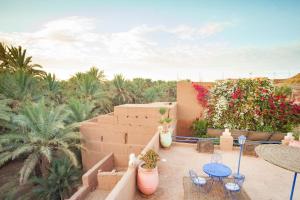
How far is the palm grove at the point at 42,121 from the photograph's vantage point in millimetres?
10891

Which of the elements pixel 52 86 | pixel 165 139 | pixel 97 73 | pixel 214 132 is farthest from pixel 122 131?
pixel 97 73

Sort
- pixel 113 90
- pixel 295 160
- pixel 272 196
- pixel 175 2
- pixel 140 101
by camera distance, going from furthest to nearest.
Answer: pixel 140 101 < pixel 113 90 < pixel 175 2 < pixel 272 196 < pixel 295 160

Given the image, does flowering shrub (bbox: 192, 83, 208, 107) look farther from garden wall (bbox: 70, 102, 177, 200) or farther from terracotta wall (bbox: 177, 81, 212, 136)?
garden wall (bbox: 70, 102, 177, 200)

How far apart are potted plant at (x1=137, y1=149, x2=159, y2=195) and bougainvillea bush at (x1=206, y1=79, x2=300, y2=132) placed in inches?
317

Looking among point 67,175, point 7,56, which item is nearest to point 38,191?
point 67,175

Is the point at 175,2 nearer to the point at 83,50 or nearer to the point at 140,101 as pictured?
the point at 83,50

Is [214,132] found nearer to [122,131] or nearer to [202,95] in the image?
[202,95]

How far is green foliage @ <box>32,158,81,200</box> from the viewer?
11359mm

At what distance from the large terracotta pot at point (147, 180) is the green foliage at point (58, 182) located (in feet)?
30.5

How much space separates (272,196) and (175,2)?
39.4 feet

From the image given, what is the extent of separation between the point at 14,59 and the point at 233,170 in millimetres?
24708

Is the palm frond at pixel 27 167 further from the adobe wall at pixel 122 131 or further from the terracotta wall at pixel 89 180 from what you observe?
the terracotta wall at pixel 89 180

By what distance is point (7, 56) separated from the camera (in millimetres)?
19969


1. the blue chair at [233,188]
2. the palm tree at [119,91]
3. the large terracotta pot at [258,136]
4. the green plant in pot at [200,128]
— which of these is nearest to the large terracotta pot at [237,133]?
the large terracotta pot at [258,136]
